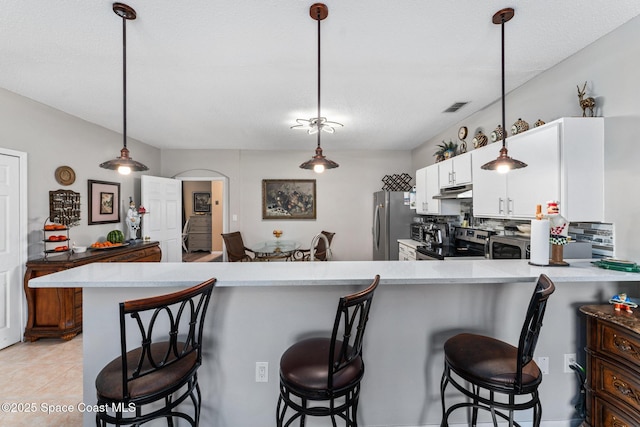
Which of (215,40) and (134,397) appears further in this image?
(215,40)

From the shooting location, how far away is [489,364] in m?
1.33

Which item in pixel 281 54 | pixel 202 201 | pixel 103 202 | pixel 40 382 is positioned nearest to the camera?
pixel 281 54

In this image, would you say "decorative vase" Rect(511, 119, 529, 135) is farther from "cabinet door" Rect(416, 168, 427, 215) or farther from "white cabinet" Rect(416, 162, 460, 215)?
"cabinet door" Rect(416, 168, 427, 215)

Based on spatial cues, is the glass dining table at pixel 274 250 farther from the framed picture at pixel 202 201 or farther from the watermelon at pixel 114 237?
the framed picture at pixel 202 201

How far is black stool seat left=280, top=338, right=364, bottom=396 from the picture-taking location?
123 cm

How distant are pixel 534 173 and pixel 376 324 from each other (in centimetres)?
172

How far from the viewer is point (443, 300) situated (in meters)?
1.79

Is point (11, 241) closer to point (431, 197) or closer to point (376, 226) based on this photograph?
point (376, 226)

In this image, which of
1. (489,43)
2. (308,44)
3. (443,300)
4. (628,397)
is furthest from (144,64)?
(628,397)

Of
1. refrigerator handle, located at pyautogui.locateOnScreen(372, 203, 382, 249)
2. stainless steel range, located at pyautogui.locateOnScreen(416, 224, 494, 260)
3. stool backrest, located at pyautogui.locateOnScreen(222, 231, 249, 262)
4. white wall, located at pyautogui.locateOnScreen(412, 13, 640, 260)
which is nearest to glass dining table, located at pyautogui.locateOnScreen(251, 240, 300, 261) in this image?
stool backrest, located at pyautogui.locateOnScreen(222, 231, 249, 262)

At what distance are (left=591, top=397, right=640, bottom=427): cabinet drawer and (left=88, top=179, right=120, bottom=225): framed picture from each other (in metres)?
5.24

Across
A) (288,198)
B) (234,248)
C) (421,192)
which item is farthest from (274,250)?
(421,192)

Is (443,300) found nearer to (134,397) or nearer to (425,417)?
(425,417)

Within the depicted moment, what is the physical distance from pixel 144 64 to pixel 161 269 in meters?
1.70
